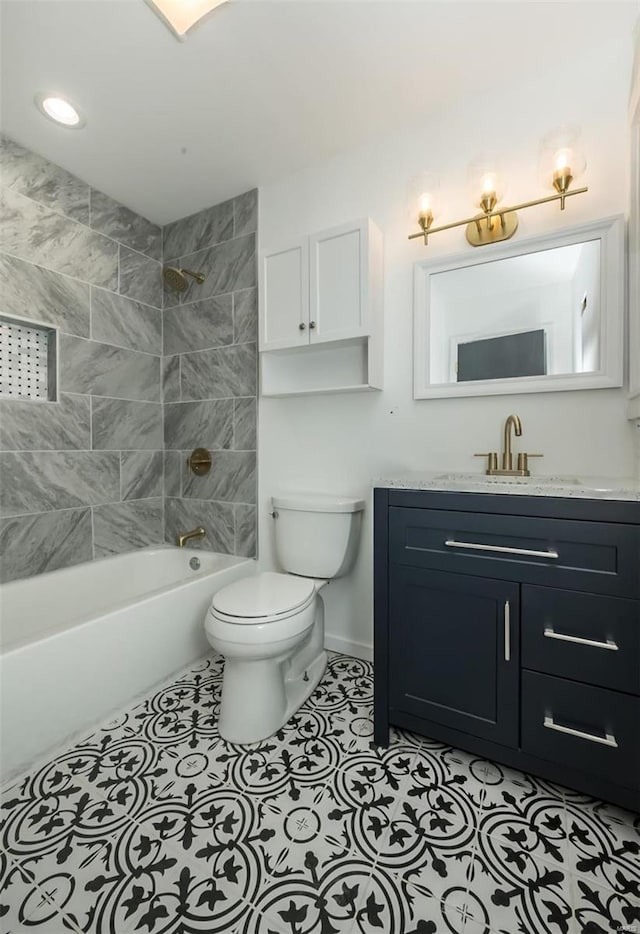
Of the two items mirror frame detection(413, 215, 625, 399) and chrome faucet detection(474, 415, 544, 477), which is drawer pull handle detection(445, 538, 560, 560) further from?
mirror frame detection(413, 215, 625, 399)

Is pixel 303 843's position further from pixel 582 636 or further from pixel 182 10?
pixel 182 10

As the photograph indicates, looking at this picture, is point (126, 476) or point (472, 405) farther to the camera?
point (126, 476)

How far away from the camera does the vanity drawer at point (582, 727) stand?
3.48 ft

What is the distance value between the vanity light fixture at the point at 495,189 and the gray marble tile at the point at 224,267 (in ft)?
2.99

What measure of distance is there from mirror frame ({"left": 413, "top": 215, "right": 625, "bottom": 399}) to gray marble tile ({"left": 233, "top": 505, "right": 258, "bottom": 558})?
107cm

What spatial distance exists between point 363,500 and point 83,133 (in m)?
2.03

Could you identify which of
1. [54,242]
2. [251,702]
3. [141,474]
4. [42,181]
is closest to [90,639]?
[251,702]

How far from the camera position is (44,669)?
4.37ft

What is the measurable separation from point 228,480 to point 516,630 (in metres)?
1.62

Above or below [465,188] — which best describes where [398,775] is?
below

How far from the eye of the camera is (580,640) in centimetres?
110

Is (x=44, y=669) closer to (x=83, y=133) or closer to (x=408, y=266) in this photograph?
(x=408, y=266)

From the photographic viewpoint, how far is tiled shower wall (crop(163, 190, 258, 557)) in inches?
88.4

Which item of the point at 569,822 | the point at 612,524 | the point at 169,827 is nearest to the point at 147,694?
the point at 169,827
